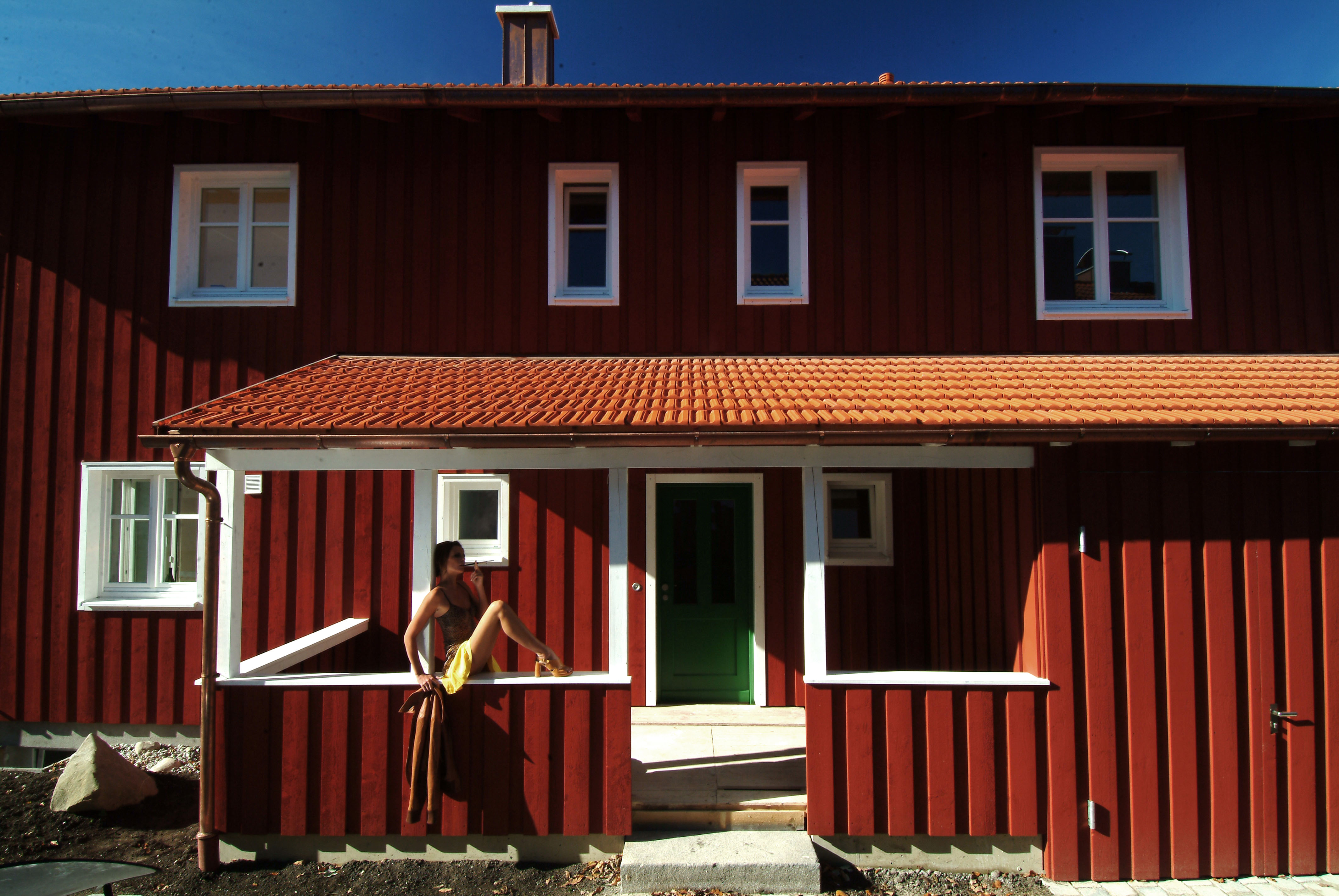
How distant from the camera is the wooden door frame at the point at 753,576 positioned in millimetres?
6977

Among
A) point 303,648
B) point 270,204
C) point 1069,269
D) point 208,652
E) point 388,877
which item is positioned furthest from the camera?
point 270,204

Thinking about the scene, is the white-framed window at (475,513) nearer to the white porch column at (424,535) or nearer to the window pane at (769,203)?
the white porch column at (424,535)

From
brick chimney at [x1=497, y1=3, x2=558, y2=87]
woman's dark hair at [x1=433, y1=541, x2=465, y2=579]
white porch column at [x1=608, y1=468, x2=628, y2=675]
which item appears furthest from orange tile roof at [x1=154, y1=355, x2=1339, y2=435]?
brick chimney at [x1=497, y1=3, x2=558, y2=87]

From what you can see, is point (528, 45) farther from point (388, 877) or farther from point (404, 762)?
point (388, 877)

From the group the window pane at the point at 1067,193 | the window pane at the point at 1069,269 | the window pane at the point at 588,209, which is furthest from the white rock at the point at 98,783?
the window pane at the point at 1067,193

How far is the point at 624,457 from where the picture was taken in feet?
15.9

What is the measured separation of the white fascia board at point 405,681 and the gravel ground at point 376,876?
47.2 inches

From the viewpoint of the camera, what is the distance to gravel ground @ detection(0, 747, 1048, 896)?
4.39 m

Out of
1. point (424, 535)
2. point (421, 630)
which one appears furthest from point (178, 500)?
point (421, 630)

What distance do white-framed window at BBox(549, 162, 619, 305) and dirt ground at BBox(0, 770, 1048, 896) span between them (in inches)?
196

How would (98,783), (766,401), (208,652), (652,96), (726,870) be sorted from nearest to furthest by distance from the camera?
(726,870) < (208,652) < (766,401) < (98,783) < (652,96)

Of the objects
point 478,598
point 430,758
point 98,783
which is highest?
point 478,598

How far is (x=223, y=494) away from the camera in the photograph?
6.47 m

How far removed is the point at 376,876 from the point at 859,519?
530 cm
